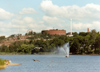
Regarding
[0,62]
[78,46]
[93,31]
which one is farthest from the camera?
[93,31]

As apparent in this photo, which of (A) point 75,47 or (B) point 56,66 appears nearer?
(B) point 56,66

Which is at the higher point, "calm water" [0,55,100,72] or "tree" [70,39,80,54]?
"tree" [70,39,80,54]

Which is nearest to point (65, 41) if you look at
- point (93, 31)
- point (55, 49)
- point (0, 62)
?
point (55, 49)

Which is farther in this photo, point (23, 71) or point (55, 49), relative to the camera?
point (55, 49)

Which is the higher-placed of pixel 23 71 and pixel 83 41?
pixel 83 41

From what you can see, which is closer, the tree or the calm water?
the calm water

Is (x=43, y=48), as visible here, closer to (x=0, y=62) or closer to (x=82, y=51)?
(x=82, y=51)

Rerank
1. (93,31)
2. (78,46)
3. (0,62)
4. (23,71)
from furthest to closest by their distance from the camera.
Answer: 1. (93,31)
2. (78,46)
3. (0,62)
4. (23,71)

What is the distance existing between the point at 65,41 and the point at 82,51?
23681mm

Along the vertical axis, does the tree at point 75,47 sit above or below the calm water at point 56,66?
above

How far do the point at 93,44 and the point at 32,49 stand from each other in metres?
47.6

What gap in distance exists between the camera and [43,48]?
7835 inches

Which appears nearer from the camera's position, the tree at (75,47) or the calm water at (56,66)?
the calm water at (56,66)

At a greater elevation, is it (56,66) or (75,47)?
(75,47)
